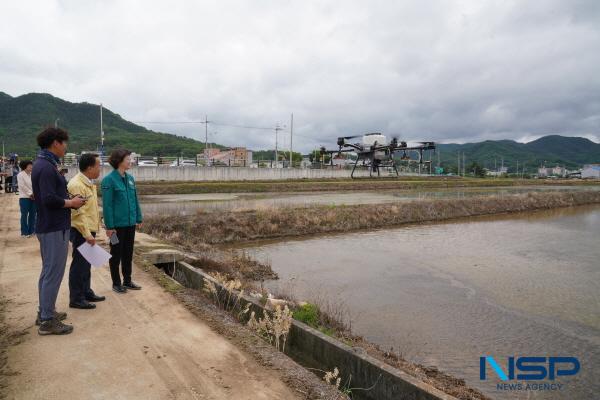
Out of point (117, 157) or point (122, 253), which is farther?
→ point (122, 253)

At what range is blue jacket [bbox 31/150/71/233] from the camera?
12.7 ft

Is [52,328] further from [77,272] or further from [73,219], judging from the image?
[73,219]

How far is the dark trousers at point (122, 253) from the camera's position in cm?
530

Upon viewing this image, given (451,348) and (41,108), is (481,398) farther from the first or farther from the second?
(41,108)

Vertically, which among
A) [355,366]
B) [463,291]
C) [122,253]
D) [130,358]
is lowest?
[463,291]

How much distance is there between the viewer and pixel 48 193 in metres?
3.87

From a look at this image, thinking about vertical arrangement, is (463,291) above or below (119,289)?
below

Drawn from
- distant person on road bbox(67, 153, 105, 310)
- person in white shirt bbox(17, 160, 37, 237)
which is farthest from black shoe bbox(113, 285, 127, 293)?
person in white shirt bbox(17, 160, 37, 237)

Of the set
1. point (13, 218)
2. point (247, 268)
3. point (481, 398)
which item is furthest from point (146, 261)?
point (13, 218)

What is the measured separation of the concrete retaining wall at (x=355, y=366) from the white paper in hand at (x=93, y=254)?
6.32 feet

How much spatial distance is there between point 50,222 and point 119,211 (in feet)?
4.11

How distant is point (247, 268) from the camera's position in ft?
30.4

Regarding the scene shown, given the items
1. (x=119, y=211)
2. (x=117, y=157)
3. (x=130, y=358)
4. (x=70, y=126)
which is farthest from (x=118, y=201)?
(x=70, y=126)

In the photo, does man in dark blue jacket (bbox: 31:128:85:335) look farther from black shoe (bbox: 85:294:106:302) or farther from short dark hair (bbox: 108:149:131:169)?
short dark hair (bbox: 108:149:131:169)
